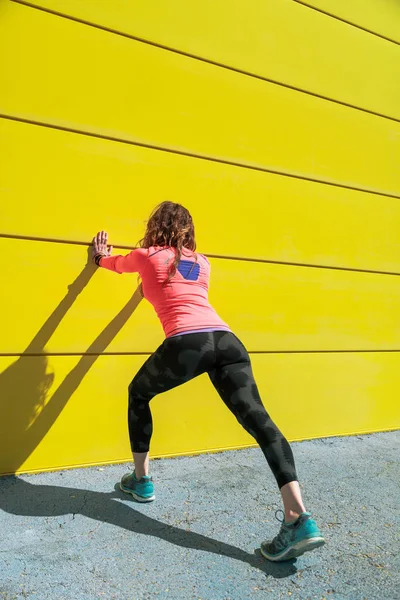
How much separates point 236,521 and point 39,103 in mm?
2287

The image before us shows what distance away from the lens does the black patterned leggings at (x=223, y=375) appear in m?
2.04

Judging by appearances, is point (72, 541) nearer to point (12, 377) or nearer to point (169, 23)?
point (12, 377)

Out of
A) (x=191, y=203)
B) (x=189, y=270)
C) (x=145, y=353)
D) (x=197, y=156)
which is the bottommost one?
(x=145, y=353)

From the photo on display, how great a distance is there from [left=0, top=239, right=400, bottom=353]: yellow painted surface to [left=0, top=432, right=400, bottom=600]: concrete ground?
0.74 meters

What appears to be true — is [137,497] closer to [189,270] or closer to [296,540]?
[296,540]

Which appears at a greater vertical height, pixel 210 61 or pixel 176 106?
pixel 210 61

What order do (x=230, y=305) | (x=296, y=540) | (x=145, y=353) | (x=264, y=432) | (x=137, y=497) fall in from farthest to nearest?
(x=230, y=305)
(x=145, y=353)
(x=137, y=497)
(x=264, y=432)
(x=296, y=540)

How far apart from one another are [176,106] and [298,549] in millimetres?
2406

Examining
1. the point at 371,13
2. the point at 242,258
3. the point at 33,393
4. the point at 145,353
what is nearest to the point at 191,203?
the point at 242,258

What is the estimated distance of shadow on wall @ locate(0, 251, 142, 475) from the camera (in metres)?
2.57

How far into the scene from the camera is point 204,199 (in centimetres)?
308

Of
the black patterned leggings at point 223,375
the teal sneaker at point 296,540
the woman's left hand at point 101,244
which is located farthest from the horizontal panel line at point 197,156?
the teal sneaker at point 296,540

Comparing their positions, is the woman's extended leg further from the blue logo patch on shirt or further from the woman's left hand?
the woman's left hand

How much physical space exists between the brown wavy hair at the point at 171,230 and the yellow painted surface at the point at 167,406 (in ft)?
2.64
